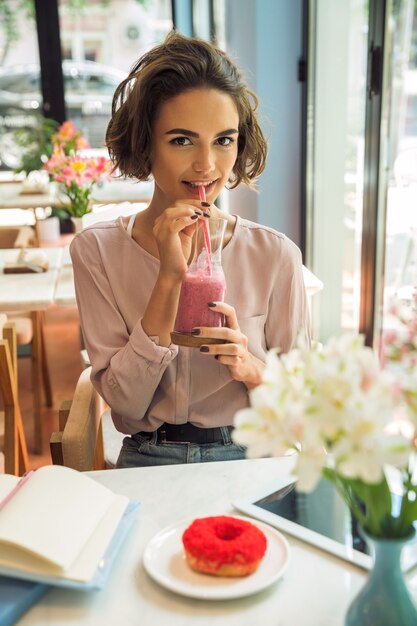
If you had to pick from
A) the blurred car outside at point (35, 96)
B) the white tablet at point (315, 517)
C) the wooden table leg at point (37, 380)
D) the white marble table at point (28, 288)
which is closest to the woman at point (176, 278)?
the white tablet at point (315, 517)

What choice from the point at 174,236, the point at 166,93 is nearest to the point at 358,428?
the point at 174,236

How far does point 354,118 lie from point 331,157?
13.8 inches

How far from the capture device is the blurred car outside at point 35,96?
7.34 m

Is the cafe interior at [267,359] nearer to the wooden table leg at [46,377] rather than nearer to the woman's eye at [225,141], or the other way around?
the wooden table leg at [46,377]

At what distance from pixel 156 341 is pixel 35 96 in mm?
6438

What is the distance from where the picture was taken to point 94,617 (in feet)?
3.08

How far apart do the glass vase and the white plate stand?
0.58ft

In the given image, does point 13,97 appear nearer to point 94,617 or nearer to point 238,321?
point 238,321

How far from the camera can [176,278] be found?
4.96 feet

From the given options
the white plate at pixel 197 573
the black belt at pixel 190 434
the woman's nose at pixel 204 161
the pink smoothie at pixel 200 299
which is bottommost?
the black belt at pixel 190 434

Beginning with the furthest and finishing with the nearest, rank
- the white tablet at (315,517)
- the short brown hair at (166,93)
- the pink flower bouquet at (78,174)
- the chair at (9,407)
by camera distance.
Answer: the pink flower bouquet at (78,174), the chair at (9,407), the short brown hair at (166,93), the white tablet at (315,517)

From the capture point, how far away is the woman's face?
158 centimetres

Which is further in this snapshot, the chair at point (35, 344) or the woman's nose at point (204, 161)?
the chair at point (35, 344)

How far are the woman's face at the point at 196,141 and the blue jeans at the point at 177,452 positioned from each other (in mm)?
510
